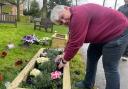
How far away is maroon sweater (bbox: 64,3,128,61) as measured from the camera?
4613 mm

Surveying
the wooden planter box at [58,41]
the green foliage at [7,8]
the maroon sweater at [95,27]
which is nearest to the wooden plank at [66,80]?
the maroon sweater at [95,27]

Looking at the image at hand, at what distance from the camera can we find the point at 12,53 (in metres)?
8.97

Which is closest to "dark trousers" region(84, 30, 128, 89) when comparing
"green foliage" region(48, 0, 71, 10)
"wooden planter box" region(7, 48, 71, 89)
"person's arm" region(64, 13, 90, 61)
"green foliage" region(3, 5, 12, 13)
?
"person's arm" region(64, 13, 90, 61)

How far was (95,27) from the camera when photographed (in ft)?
15.7

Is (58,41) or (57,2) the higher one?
(57,2)

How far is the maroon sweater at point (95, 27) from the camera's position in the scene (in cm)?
461

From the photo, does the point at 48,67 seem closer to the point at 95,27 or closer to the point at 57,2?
the point at 95,27

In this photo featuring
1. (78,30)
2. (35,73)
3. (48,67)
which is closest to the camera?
(78,30)

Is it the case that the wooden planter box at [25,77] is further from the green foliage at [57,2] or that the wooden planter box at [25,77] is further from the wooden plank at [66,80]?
the green foliage at [57,2]

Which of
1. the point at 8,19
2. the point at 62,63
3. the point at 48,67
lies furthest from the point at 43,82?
the point at 8,19

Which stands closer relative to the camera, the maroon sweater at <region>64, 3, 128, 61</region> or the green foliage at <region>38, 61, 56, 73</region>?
the maroon sweater at <region>64, 3, 128, 61</region>

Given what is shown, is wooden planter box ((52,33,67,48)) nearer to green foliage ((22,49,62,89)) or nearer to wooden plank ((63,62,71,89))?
wooden plank ((63,62,71,89))

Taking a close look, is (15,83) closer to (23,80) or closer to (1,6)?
(23,80)

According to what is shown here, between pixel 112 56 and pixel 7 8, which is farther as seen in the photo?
pixel 7 8
